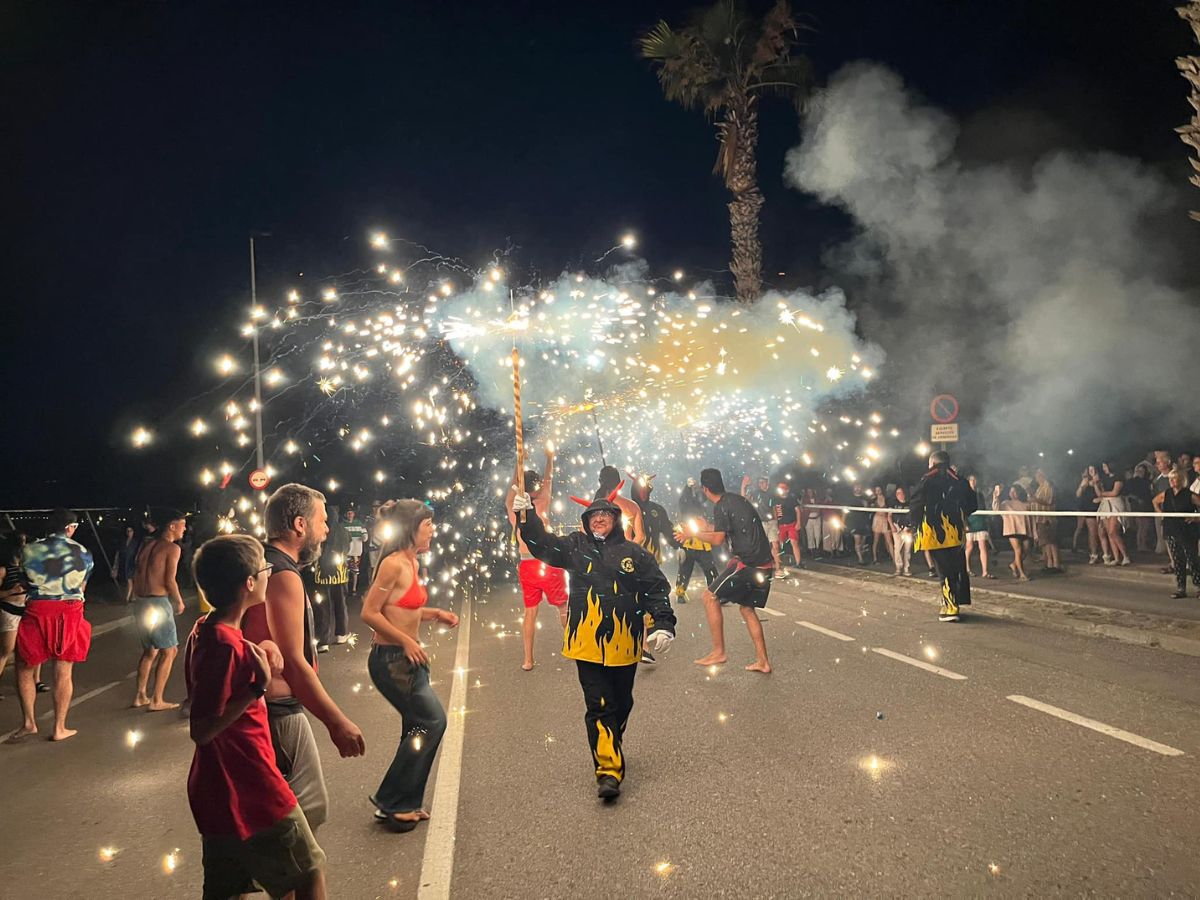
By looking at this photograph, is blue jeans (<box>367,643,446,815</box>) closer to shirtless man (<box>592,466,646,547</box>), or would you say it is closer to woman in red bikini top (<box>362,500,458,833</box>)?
woman in red bikini top (<box>362,500,458,833</box>)

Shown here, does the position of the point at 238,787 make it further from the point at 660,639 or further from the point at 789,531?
the point at 789,531

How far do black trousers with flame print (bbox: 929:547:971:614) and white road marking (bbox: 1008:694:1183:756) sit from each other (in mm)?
3821

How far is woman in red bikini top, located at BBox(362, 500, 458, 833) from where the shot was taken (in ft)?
14.6

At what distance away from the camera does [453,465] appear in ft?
95.0

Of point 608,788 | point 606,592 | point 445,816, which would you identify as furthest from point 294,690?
point 606,592

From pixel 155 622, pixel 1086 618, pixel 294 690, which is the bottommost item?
pixel 1086 618

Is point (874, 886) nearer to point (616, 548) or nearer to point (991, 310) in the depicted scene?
point (616, 548)

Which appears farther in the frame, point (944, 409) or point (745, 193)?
point (745, 193)

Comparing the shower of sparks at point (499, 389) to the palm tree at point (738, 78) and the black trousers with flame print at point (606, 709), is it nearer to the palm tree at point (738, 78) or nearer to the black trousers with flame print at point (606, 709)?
the palm tree at point (738, 78)

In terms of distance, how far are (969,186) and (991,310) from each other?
2.53 metres

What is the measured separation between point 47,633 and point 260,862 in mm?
5355

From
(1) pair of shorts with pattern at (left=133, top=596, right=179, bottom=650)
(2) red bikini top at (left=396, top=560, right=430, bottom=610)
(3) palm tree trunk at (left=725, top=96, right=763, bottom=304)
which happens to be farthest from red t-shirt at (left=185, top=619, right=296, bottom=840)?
(3) palm tree trunk at (left=725, top=96, right=763, bottom=304)

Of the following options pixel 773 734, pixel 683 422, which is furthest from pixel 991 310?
pixel 773 734

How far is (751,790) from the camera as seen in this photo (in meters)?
4.59
